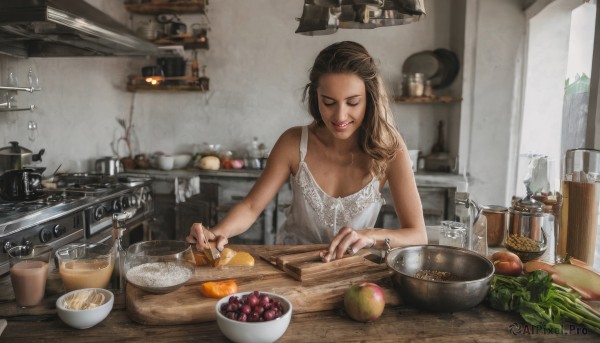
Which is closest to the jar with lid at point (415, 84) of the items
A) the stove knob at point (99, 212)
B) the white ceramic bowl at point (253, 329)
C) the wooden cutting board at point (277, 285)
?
the stove knob at point (99, 212)

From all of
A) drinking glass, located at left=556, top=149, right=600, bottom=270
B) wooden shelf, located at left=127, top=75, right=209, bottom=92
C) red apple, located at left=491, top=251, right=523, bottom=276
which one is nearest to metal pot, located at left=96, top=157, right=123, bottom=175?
wooden shelf, located at left=127, top=75, right=209, bottom=92

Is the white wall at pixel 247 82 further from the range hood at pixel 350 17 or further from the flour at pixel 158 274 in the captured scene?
the flour at pixel 158 274

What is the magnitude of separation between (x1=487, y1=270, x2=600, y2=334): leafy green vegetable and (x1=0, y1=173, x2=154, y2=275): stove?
171 centimetres

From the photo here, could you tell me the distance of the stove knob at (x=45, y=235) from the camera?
8.71 feet

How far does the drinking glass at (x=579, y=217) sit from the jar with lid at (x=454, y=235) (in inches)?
15.8

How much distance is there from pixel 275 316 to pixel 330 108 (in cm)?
108

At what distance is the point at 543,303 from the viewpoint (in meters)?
1.36

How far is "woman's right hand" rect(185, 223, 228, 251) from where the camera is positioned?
67.3 inches

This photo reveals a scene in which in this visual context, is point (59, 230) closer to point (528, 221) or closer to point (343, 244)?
point (343, 244)

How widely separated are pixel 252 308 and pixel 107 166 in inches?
135

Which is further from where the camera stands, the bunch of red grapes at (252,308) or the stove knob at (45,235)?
the stove knob at (45,235)

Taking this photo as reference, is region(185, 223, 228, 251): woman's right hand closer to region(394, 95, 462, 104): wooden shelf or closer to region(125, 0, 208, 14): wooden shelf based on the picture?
region(394, 95, 462, 104): wooden shelf

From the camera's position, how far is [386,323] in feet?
4.38

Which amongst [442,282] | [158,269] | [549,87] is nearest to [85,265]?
[158,269]
